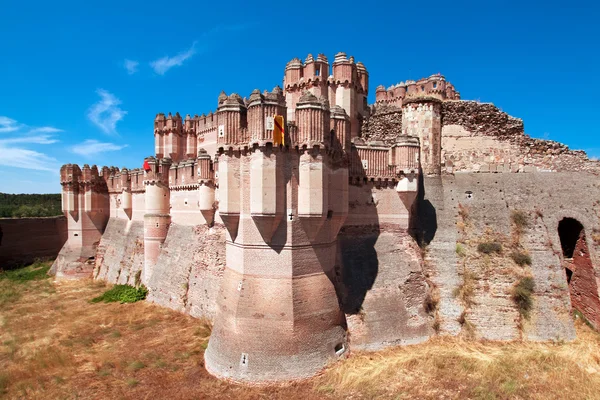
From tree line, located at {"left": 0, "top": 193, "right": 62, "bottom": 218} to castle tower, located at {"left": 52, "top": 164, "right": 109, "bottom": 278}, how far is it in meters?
43.2

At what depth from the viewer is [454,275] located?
16484 millimetres

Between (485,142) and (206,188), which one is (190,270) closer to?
(206,188)

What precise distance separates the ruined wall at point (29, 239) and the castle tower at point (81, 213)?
6.11 meters

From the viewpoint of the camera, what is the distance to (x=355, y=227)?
16531mm

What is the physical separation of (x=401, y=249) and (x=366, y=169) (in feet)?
13.4

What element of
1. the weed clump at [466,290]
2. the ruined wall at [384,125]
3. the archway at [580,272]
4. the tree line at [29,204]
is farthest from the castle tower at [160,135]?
the tree line at [29,204]

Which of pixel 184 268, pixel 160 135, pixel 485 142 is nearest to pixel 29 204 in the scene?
pixel 160 135

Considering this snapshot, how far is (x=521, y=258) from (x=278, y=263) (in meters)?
11.3

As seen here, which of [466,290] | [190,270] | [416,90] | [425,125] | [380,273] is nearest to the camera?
[380,273]

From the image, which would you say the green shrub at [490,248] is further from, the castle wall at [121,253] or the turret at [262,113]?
the castle wall at [121,253]

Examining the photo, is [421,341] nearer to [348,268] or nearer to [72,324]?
[348,268]

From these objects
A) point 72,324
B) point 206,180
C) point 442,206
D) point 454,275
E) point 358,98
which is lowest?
point 72,324

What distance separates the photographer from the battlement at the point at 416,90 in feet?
97.2

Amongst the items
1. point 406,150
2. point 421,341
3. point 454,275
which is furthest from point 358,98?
point 421,341
